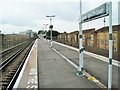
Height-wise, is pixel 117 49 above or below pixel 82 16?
below

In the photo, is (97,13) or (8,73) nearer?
(97,13)

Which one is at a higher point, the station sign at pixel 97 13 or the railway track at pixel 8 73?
the station sign at pixel 97 13

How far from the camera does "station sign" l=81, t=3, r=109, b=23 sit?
850 centimetres

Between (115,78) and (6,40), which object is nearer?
(115,78)

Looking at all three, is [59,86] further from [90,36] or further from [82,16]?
[90,36]

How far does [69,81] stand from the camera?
1029cm

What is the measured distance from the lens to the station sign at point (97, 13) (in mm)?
8498

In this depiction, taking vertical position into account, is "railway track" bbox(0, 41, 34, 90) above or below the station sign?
below

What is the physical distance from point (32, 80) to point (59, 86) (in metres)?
2.12

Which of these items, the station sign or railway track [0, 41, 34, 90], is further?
railway track [0, 41, 34, 90]

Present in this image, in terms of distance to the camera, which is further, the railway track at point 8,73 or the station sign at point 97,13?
the railway track at point 8,73

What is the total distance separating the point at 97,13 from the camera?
933 cm

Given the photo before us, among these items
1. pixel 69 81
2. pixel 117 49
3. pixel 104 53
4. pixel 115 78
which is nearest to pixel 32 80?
pixel 69 81

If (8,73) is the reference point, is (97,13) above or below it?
above
